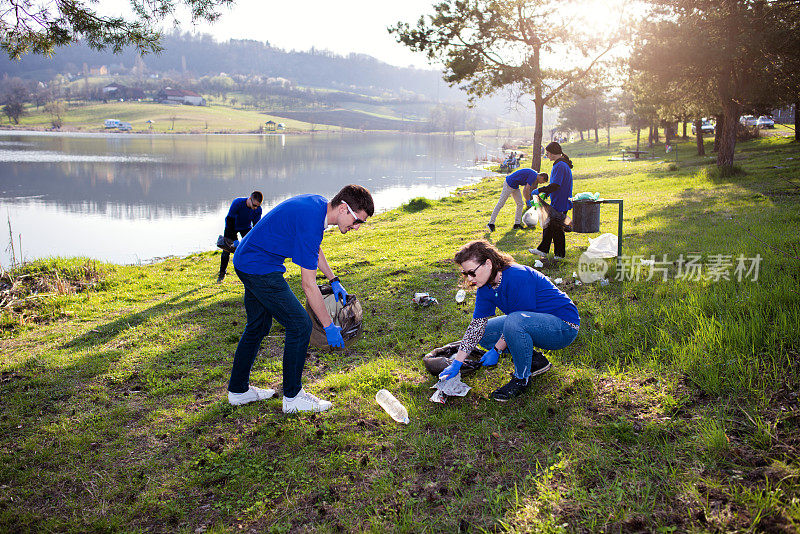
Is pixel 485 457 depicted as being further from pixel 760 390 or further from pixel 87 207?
pixel 87 207

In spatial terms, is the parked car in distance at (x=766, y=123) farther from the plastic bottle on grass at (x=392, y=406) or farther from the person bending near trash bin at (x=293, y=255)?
the person bending near trash bin at (x=293, y=255)

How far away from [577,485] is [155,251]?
59.8ft

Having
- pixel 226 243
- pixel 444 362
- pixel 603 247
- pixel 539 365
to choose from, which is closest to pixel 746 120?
pixel 603 247

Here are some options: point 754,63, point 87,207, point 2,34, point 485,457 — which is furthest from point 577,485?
point 87,207

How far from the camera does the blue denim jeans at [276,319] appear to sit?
175 inches

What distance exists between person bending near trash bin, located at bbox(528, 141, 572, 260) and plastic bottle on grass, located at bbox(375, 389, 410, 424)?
5901 millimetres

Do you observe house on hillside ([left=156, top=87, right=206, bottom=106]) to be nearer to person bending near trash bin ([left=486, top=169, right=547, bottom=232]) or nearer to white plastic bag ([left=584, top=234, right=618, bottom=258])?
person bending near trash bin ([left=486, top=169, right=547, bottom=232])

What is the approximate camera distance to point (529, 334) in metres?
4.73

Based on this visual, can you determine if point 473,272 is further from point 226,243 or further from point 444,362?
point 226,243

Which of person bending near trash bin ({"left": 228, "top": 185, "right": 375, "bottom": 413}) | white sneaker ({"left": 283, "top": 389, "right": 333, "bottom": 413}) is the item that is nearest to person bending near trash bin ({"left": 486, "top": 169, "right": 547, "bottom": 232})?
person bending near trash bin ({"left": 228, "top": 185, "right": 375, "bottom": 413})

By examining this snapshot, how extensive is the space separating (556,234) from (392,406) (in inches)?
245

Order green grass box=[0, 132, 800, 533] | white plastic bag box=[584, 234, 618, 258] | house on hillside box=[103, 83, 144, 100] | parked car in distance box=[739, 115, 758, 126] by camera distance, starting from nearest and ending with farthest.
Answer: green grass box=[0, 132, 800, 533]
white plastic bag box=[584, 234, 618, 258]
parked car in distance box=[739, 115, 758, 126]
house on hillside box=[103, 83, 144, 100]

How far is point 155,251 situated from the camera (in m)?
18.3

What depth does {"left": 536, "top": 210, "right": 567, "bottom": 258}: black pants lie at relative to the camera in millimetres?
9500
